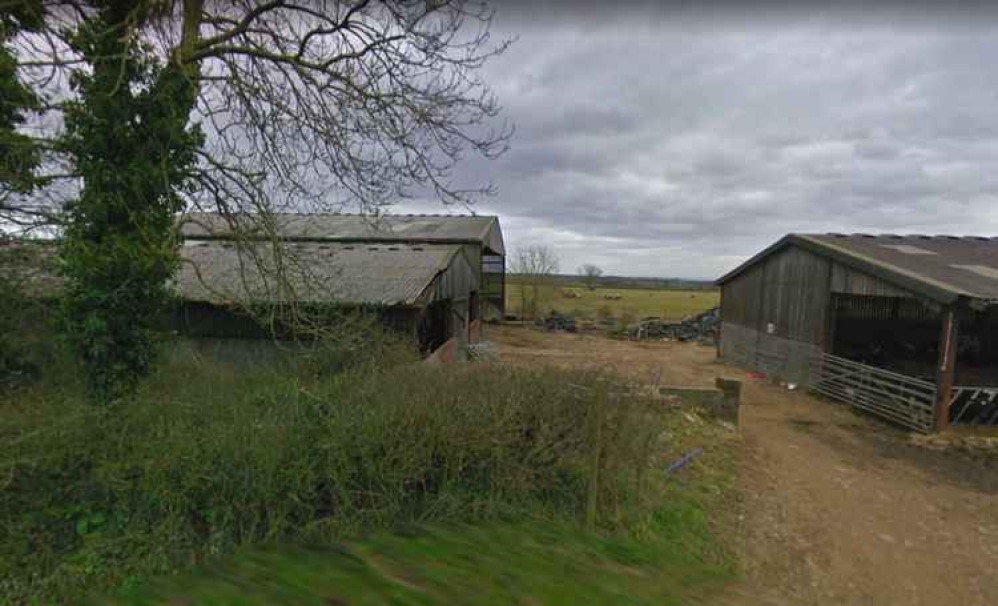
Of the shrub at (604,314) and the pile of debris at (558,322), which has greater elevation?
the shrub at (604,314)

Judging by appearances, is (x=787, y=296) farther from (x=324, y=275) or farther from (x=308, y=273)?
(x=308, y=273)

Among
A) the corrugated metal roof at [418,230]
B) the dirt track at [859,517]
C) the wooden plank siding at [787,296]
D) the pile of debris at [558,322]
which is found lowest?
the pile of debris at [558,322]

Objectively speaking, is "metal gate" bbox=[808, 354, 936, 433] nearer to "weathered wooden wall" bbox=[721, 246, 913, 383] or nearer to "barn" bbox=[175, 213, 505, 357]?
"weathered wooden wall" bbox=[721, 246, 913, 383]

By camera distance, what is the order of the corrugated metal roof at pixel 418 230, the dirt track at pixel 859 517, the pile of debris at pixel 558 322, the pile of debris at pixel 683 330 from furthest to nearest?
the pile of debris at pixel 558 322, the pile of debris at pixel 683 330, the corrugated metal roof at pixel 418 230, the dirt track at pixel 859 517

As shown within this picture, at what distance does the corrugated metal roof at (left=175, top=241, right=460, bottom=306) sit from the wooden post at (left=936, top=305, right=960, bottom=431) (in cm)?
1040

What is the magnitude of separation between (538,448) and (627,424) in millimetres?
875

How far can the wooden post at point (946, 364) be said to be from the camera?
825 centimetres

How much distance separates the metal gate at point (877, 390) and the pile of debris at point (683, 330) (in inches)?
554

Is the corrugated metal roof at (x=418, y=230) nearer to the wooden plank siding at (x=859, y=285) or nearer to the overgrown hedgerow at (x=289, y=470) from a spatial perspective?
the overgrown hedgerow at (x=289, y=470)

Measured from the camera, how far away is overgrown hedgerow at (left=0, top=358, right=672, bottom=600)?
356 cm

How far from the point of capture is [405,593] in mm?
2115

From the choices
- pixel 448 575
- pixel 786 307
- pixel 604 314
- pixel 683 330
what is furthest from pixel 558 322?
Answer: pixel 448 575

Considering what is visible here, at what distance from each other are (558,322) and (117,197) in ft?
88.1

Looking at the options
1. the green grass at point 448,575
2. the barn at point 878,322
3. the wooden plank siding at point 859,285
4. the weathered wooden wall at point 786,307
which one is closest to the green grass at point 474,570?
the green grass at point 448,575
